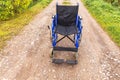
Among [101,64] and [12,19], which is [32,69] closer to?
[101,64]

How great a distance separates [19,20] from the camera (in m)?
13.2

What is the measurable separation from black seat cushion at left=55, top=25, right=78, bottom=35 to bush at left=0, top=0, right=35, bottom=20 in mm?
5972

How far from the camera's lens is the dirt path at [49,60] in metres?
6.72

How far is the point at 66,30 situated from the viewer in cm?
816

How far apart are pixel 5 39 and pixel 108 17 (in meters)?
7.99

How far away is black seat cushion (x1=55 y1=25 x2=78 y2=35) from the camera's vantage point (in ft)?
26.1

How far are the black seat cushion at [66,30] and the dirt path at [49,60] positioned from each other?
1085 millimetres

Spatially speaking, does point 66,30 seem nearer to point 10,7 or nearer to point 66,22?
point 66,22

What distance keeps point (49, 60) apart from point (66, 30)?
148 centimetres

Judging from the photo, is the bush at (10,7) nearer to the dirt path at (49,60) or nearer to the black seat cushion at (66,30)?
the dirt path at (49,60)

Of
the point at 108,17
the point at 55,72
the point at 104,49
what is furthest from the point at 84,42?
the point at 108,17

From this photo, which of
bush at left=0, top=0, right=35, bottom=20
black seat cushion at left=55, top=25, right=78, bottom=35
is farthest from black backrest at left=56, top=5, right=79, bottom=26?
bush at left=0, top=0, right=35, bottom=20

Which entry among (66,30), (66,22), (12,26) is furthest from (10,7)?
(66,30)

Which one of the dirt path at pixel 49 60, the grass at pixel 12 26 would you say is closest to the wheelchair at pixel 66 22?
the dirt path at pixel 49 60
